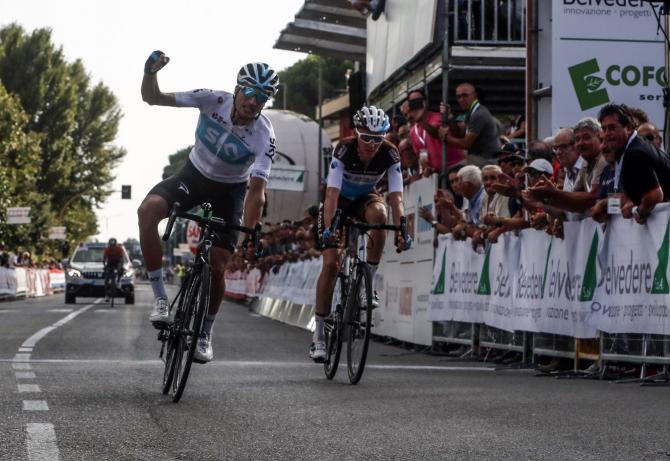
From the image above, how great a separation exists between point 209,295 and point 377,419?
71.9 inches

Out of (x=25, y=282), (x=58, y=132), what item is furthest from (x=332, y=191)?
(x=58, y=132)

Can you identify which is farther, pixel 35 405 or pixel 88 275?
pixel 88 275

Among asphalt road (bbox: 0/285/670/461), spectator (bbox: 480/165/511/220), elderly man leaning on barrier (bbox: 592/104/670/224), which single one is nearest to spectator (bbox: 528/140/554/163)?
spectator (bbox: 480/165/511/220)

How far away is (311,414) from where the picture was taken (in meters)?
8.52

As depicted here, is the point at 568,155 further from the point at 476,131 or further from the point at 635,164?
the point at 476,131

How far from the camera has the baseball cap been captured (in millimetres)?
14000

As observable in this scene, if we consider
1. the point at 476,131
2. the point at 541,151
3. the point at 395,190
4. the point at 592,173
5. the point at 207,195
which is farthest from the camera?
the point at 476,131

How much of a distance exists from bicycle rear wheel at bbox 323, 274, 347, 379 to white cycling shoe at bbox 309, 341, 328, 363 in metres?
0.03

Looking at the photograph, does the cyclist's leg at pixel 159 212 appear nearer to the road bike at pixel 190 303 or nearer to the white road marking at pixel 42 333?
the road bike at pixel 190 303

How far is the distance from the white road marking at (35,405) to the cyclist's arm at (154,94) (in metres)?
2.25

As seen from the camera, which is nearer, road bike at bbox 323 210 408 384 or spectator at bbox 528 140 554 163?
road bike at bbox 323 210 408 384

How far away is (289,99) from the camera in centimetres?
11300

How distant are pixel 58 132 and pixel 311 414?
245 ft

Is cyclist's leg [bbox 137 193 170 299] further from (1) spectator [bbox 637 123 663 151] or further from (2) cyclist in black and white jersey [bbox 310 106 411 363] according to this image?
(1) spectator [bbox 637 123 663 151]
